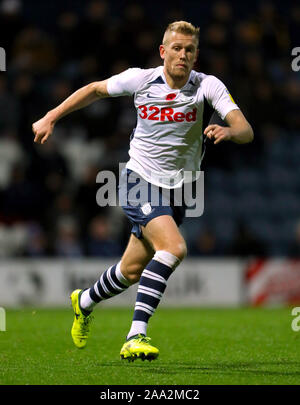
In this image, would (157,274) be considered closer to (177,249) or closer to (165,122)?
(177,249)

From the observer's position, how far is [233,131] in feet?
17.4

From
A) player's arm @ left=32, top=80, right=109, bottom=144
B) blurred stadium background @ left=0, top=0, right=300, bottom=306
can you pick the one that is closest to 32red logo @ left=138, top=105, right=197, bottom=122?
player's arm @ left=32, top=80, right=109, bottom=144

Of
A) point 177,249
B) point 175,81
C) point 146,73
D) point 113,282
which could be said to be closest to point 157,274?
point 177,249

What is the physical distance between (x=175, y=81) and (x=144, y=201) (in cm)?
89

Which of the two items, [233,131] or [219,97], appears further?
[219,97]

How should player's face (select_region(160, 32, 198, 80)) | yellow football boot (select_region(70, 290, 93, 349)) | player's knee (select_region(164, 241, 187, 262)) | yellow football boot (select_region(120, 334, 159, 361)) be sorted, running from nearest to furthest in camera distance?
yellow football boot (select_region(120, 334, 159, 361)) → player's knee (select_region(164, 241, 187, 262)) → player's face (select_region(160, 32, 198, 80)) → yellow football boot (select_region(70, 290, 93, 349))

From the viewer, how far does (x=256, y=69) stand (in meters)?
15.2

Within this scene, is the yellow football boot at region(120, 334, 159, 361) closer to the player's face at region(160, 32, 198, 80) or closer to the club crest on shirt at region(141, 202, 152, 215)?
the club crest on shirt at region(141, 202, 152, 215)

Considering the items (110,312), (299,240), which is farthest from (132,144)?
(299,240)

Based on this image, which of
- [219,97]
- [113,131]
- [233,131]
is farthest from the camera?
[113,131]

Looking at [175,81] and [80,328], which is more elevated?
[175,81]

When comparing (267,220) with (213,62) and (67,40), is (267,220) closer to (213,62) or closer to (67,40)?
(213,62)

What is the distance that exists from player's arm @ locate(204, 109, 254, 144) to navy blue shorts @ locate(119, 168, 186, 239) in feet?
2.48

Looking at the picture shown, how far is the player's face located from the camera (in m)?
5.84
